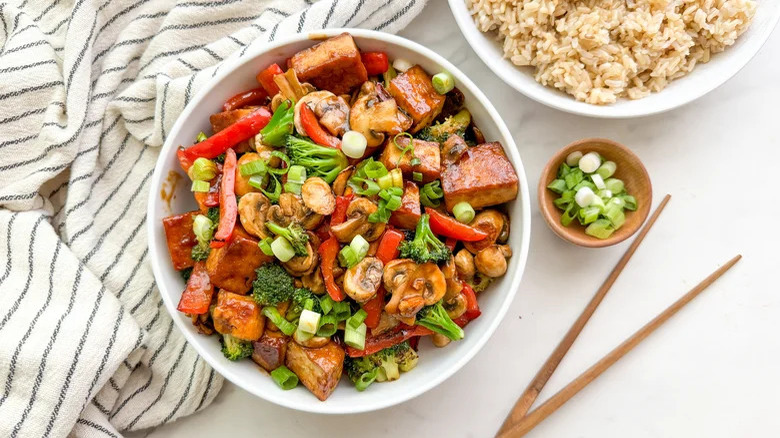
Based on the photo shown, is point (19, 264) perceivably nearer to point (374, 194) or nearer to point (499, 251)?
point (374, 194)

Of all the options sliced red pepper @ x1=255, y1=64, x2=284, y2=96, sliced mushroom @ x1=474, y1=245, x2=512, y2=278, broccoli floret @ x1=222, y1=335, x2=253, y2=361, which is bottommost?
broccoli floret @ x1=222, y1=335, x2=253, y2=361

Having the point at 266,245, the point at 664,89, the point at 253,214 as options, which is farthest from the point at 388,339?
the point at 664,89

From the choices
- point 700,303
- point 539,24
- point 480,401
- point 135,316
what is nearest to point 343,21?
point 539,24

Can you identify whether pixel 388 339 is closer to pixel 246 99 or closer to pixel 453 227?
pixel 453 227

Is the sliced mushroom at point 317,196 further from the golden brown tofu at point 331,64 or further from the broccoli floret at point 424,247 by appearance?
the golden brown tofu at point 331,64

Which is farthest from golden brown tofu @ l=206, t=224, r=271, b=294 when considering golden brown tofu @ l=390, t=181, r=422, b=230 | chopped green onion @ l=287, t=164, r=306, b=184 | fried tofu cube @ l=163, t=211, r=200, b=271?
golden brown tofu @ l=390, t=181, r=422, b=230

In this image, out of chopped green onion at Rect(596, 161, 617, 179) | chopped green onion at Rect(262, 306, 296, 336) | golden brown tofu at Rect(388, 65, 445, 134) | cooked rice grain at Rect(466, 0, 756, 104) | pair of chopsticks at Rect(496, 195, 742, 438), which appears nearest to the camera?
chopped green onion at Rect(262, 306, 296, 336)

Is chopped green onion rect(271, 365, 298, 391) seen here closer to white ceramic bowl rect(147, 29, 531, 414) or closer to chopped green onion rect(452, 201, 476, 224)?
white ceramic bowl rect(147, 29, 531, 414)

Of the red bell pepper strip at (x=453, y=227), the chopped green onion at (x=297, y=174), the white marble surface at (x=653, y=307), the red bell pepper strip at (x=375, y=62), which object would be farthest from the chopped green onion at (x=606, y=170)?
the chopped green onion at (x=297, y=174)
